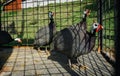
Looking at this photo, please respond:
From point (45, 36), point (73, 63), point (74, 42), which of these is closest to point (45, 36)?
point (45, 36)

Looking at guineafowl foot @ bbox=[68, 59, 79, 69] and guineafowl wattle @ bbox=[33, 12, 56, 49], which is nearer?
guineafowl foot @ bbox=[68, 59, 79, 69]

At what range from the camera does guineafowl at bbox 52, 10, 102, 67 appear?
4.43 m

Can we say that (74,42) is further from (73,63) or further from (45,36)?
(45,36)

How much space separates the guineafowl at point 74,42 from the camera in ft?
14.5

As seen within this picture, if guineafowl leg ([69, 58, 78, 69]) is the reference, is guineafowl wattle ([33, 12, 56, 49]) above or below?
above

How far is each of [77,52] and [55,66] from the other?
525mm

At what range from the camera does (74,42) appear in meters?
4.44

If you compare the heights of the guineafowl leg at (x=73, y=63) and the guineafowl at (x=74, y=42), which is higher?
the guineafowl at (x=74, y=42)

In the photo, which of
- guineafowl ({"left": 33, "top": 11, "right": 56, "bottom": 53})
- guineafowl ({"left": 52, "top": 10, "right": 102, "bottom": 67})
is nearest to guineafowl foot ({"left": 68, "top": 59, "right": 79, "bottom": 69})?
guineafowl ({"left": 52, "top": 10, "right": 102, "bottom": 67})

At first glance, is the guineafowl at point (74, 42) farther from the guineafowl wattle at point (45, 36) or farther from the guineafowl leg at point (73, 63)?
the guineafowl wattle at point (45, 36)

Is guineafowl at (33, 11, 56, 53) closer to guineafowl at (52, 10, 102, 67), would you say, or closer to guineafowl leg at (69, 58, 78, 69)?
guineafowl at (52, 10, 102, 67)

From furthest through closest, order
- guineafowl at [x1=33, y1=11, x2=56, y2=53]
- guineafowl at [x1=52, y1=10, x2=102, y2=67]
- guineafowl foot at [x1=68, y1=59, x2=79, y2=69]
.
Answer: guineafowl at [x1=33, y1=11, x2=56, y2=53] → guineafowl foot at [x1=68, y1=59, x2=79, y2=69] → guineafowl at [x1=52, y1=10, x2=102, y2=67]

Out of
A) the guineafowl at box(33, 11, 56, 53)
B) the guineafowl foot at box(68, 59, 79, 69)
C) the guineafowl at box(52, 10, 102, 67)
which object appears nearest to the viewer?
the guineafowl at box(52, 10, 102, 67)

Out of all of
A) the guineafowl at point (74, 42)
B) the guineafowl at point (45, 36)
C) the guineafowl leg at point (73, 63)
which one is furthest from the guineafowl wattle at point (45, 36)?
the guineafowl leg at point (73, 63)
